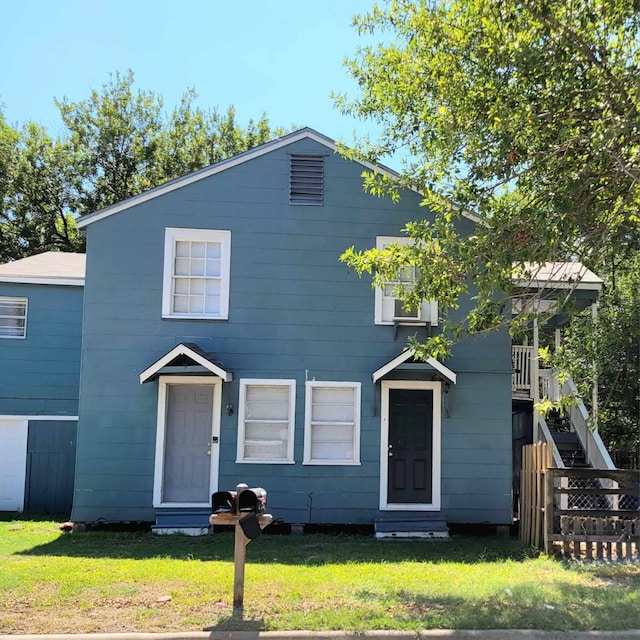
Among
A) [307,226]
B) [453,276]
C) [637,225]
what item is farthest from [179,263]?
[637,225]

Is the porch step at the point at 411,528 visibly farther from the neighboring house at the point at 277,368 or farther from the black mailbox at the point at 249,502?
the black mailbox at the point at 249,502

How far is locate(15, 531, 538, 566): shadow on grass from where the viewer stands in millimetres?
9094

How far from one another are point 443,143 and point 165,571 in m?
6.16

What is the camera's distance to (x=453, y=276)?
8562 mm

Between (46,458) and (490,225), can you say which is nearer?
(490,225)

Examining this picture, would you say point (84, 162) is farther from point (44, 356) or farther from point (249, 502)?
point (249, 502)

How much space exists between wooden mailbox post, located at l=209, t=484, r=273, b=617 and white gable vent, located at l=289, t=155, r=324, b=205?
6.85 meters

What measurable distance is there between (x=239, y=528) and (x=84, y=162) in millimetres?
24214

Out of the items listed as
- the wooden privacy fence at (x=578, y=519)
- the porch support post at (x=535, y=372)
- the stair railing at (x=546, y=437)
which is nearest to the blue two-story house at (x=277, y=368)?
the stair railing at (x=546, y=437)

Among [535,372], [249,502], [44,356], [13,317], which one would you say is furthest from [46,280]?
[535,372]

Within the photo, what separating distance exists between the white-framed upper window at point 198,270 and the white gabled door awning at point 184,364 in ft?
2.81

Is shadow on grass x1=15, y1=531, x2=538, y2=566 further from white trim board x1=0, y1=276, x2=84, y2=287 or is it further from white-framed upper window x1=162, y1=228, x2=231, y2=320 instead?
white trim board x1=0, y1=276, x2=84, y2=287

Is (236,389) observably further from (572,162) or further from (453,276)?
(572,162)

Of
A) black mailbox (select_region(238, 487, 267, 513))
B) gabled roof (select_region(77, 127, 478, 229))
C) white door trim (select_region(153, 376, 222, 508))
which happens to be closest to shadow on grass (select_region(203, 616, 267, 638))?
black mailbox (select_region(238, 487, 267, 513))
